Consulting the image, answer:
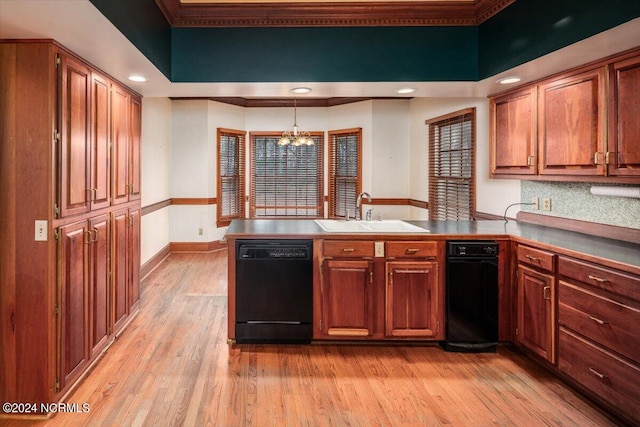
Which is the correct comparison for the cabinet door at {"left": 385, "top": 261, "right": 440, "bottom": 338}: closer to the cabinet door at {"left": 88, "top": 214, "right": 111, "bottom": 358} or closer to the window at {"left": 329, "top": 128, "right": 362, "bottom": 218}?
the cabinet door at {"left": 88, "top": 214, "right": 111, "bottom": 358}

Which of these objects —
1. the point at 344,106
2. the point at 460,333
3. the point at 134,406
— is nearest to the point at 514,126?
the point at 460,333

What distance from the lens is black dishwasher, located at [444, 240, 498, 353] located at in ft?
10.2

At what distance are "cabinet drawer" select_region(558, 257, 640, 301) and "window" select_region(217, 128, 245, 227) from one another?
5508 millimetres

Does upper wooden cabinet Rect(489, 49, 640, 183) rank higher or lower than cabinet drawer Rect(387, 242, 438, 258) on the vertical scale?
higher

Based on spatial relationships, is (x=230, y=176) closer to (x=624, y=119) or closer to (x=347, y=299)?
(x=347, y=299)

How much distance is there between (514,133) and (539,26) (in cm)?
95

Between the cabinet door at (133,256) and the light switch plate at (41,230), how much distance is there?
4.18ft

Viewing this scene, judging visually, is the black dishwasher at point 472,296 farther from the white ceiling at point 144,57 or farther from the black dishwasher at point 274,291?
the white ceiling at point 144,57

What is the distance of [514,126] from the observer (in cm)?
342

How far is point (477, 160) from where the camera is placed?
4.44m

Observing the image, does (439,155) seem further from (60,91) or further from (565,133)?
(60,91)

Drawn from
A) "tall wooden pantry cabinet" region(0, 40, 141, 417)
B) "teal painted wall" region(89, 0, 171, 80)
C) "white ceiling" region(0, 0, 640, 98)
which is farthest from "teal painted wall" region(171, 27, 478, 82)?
"tall wooden pantry cabinet" region(0, 40, 141, 417)

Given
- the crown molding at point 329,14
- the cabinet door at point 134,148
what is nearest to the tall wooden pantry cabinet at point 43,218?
the cabinet door at point 134,148

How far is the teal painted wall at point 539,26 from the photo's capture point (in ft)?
6.98
